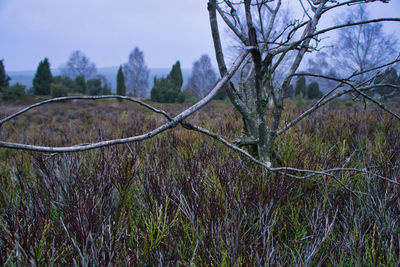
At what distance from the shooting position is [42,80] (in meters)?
27.2

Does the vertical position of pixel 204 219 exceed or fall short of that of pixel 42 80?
it falls short

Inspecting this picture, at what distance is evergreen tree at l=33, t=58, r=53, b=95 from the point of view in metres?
26.8

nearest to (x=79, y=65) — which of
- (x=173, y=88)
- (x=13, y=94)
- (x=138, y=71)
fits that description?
(x=138, y=71)

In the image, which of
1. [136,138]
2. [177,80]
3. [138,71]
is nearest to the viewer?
[136,138]

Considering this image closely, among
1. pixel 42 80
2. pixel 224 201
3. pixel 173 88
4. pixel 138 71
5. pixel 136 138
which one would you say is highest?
pixel 138 71

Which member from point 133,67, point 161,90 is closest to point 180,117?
point 161,90

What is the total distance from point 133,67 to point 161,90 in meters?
52.2

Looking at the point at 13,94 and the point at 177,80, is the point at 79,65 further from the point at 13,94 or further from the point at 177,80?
the point at 177,80

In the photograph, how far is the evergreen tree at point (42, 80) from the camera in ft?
88.0

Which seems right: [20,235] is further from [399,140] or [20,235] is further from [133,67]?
[133,67]

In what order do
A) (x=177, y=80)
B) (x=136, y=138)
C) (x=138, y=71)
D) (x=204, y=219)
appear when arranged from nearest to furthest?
(x=136, y=138) → (x=204, y=219) → (x=177, y=80) → (x=138, y=71)

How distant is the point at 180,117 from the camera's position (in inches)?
33.7

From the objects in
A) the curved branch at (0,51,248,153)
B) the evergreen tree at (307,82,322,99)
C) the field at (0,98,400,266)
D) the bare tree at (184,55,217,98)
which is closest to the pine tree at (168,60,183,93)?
the bare tree at (184,55,217,98)

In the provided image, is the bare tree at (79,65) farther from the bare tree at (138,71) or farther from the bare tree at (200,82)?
the bare tree at (200,82)
